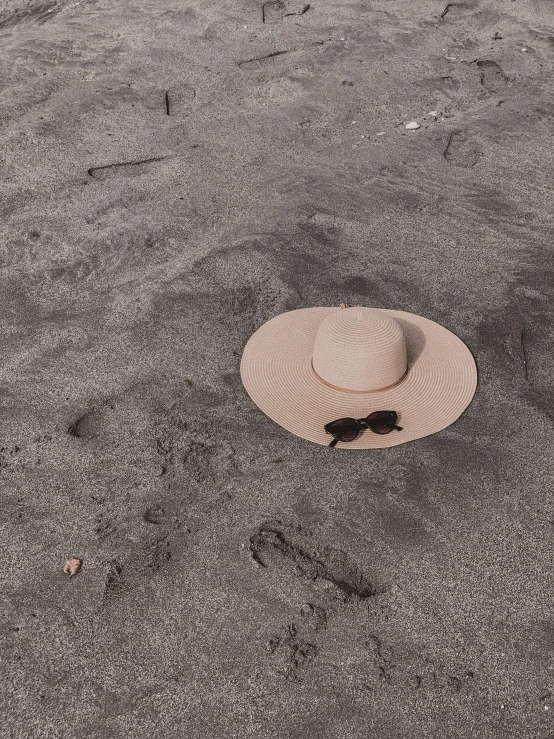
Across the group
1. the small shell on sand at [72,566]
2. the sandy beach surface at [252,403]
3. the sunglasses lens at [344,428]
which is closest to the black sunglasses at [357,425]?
the sunglasses lens at [344,428]

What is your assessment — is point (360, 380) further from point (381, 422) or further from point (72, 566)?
point (72, 566)

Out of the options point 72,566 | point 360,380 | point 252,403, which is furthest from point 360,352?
point 72,566

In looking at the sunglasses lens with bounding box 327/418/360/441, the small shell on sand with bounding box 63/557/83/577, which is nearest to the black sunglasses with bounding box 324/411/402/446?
the sunglasses lens with bounding box 327/418/360/441

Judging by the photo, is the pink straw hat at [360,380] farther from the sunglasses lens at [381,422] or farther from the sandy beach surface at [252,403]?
the sandy beach surface at [252,403]


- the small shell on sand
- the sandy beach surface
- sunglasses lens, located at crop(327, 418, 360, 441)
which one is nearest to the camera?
the sandy beach surface

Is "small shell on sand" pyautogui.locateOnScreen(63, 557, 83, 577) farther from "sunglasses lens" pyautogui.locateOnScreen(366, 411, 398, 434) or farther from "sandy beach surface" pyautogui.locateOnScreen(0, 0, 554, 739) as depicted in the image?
"sunglasses lens" pyautogui.locateOnScreen(366, 411, 398, 434)

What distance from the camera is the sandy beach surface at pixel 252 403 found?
9.98 ft

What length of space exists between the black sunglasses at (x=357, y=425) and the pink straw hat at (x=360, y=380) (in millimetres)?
41

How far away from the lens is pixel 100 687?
2992mm

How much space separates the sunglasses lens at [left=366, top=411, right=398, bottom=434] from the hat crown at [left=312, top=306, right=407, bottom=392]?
20 centimetres

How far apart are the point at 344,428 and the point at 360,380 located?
0.32m

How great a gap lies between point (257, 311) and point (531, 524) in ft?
7.88

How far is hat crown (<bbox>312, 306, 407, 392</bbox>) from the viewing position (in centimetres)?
394

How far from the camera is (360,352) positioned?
3926 mm
